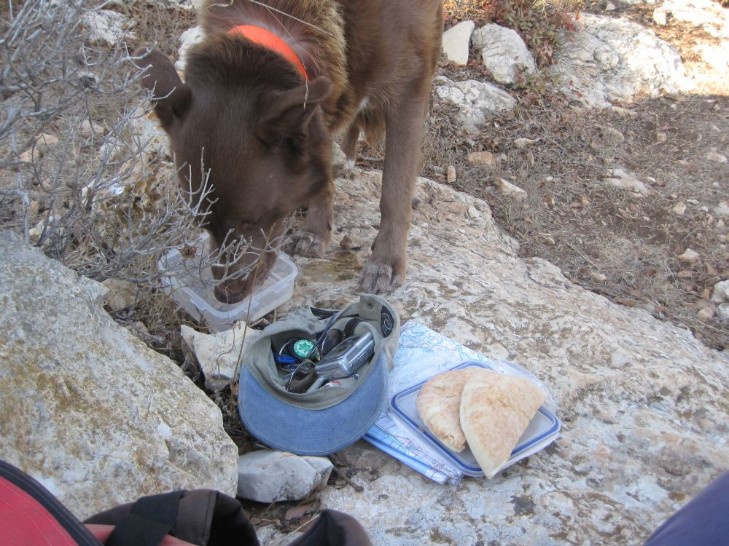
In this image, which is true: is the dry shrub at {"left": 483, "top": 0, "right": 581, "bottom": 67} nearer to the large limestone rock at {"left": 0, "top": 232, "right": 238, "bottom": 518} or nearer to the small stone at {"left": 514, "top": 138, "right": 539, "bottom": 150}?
the small stone at {"left": 514, "top": 138, "right": 539, "bottom": 150}

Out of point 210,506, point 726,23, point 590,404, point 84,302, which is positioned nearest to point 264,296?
point 84,302

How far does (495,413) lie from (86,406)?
1.38 m

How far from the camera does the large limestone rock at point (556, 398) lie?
90.0 inches

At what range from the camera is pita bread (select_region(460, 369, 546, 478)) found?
92.4 inches

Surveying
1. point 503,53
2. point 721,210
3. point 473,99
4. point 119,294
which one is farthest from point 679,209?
point 119,294

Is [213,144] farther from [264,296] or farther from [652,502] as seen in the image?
[652,502]

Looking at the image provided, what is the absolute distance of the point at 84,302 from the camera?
2.15 m

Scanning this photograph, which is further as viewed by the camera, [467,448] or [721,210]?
[721,210]

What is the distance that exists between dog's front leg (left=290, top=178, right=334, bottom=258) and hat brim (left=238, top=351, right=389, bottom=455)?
149cm

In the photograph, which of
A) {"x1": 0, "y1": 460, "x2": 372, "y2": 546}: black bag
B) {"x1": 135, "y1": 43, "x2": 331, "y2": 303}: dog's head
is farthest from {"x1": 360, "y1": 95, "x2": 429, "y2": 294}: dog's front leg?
{"x1": 0, "y1": 460, "x2": 372, "y2": 546}: black bag

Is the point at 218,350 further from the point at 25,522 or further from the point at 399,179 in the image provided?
the point at 399,179

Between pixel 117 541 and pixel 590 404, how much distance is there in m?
2.09

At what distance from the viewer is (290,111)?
9.47ft

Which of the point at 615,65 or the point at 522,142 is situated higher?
the point at 615,65
